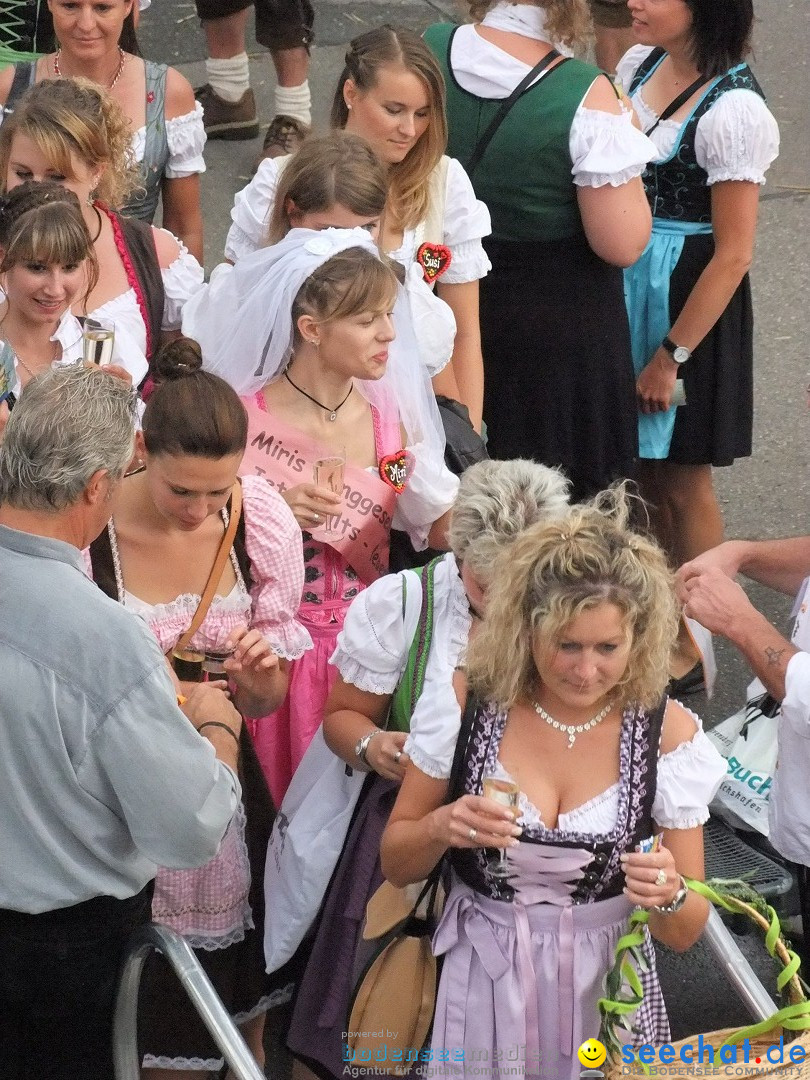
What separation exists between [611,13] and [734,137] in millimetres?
2839

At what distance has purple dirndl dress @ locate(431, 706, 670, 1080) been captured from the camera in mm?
2459

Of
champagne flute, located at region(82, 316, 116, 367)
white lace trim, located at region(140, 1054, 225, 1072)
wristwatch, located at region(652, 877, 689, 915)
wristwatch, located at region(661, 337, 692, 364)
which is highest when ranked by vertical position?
wristwatch, located at region(661, 337, 692, 364)

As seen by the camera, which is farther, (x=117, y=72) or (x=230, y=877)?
(x=117, y=72)

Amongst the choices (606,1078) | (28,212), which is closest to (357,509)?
(28,212)

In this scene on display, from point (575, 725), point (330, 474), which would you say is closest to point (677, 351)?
point (330, 474)

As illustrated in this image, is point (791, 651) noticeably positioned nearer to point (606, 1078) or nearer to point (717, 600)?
point (717, 600)

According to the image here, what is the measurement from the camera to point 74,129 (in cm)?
350

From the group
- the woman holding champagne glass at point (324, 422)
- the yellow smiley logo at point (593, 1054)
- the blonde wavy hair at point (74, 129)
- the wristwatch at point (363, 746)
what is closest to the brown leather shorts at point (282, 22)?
the blonde wavy hair at point (74, 129)

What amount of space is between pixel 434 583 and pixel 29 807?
36.2 inches

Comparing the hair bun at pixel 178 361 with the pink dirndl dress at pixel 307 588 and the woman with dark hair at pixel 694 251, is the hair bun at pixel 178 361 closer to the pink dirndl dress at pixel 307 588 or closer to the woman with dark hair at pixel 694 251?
the pink dirndl dress at pixel 307 588

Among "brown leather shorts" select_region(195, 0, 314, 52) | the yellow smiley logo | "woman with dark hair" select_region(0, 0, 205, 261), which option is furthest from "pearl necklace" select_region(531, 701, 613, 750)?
"brown leather shorts" select_region(195, 0, 314, 52)

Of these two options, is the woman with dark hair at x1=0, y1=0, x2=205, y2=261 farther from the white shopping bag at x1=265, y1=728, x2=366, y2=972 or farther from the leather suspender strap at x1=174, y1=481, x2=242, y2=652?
the white shopping bag at x1=265, y1=728, x2=366, y2=972

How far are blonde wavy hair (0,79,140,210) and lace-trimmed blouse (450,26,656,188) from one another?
37.7 inches

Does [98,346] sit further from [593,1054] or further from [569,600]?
[593,1054]
